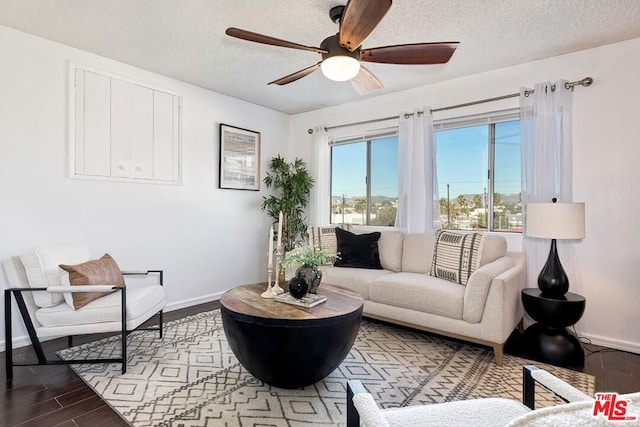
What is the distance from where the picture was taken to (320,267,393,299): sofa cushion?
3354mm

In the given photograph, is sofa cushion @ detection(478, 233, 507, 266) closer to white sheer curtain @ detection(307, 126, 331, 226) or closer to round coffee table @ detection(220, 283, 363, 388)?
round coffee table @ detection(220, 283, 363, 388)

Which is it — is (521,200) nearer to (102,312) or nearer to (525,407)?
(525,407)

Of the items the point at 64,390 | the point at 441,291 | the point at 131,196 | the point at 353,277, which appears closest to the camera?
the point at 64,390

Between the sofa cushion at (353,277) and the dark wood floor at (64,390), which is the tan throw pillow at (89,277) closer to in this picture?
the dark wood floor at (64,390)

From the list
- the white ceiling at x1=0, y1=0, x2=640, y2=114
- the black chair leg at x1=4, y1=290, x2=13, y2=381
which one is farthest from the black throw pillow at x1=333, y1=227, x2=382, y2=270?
the black chair leg at x1=4, y1=290, x2=13, y2=381

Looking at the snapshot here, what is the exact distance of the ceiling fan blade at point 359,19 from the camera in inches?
70.0

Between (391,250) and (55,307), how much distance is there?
301cm

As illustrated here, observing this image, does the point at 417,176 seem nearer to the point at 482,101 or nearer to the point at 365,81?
the point at 482,101

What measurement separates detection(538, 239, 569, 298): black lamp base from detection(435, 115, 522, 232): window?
736mm

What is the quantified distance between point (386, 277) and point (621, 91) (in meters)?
2.56

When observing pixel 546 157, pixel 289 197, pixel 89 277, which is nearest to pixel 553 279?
pixel 546 157

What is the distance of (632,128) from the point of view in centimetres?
287

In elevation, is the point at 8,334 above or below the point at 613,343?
above

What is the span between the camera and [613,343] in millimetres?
2949
